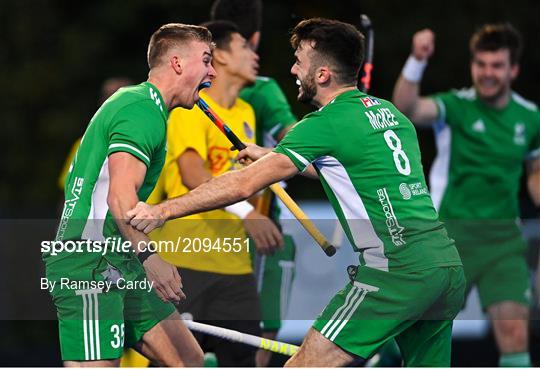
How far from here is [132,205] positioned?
18.8ft

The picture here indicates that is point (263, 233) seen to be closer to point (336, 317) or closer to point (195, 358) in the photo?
point (195, 358)

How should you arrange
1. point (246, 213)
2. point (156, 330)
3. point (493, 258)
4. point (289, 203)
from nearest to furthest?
point (156, 330)
point (289, 203)
point (246, 213)
point (493, 258)

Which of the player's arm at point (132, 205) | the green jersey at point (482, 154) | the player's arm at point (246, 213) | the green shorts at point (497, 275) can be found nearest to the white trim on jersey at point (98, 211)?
the player's arm at point (132, 205)

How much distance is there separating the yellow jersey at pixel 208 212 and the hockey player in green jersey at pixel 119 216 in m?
1.21

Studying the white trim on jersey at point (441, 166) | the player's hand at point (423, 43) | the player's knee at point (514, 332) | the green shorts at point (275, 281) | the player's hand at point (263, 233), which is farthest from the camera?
the white trim on jersey at point (441, 166)

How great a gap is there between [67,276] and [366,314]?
132 centimetres

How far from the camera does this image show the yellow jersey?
299 inches

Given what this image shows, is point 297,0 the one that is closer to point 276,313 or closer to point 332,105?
point 276,313

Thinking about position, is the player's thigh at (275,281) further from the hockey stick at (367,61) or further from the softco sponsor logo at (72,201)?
the softco sponsor logo at (72,201)

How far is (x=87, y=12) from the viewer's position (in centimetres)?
1525

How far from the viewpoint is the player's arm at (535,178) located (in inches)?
358

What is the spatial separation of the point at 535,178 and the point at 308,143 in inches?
144

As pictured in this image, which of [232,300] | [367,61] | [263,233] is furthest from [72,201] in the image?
[367,61]

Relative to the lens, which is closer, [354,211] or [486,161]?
[354,211]
